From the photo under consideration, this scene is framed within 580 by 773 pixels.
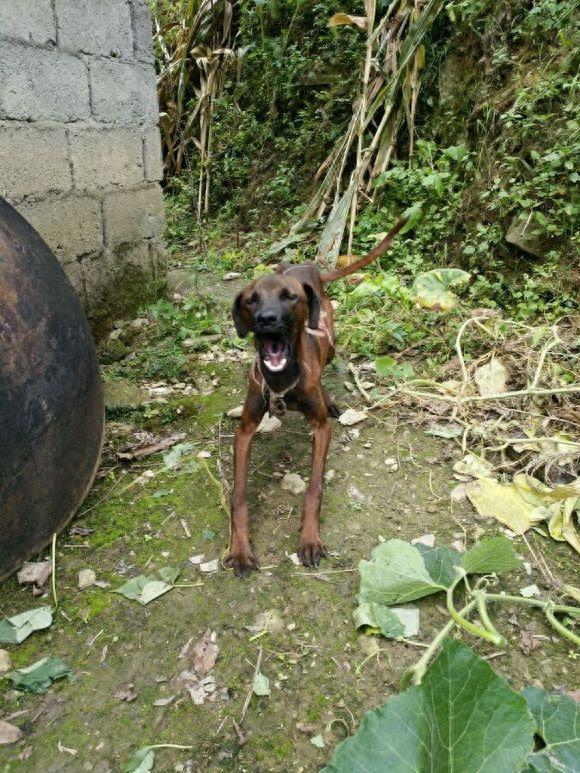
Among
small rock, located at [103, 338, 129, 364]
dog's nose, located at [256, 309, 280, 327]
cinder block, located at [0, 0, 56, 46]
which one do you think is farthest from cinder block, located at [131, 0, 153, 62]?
dog's nose, located at [256, 309, 280, 327]

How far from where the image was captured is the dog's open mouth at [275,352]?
2473mm

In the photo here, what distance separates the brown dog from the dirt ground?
0.35ft

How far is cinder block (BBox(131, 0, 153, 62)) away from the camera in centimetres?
424

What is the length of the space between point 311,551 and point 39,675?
1.10 m

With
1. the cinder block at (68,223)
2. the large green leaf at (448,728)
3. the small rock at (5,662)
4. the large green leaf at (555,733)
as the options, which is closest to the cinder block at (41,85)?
the cinder block at (68,223)

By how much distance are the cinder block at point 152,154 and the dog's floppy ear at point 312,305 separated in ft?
9.07

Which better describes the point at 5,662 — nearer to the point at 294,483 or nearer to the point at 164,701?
the point at 164,701

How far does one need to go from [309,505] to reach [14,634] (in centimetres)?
125

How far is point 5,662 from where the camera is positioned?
6.54 feet

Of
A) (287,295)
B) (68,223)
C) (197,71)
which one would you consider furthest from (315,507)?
(197,71)

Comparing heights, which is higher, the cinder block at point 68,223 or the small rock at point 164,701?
the cinder block at point 68,223

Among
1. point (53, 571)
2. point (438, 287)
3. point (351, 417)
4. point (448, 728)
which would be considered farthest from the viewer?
point (438, 287)

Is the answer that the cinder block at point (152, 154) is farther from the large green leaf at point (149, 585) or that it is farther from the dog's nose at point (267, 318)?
the large green leaf at point (149, 585)

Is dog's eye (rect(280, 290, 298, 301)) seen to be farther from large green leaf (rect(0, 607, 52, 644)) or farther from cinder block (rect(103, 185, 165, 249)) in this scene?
cinder block (rect(103, 185, 165, 249))
